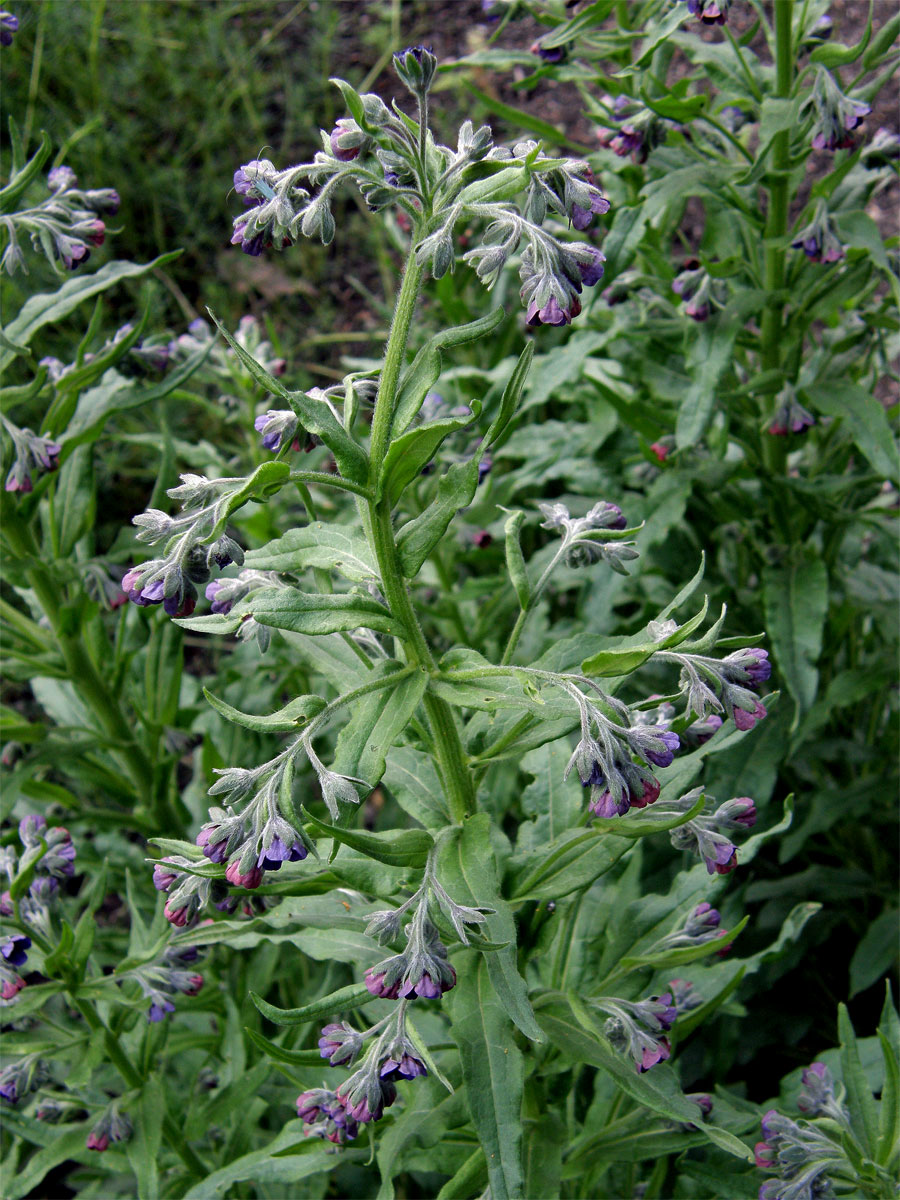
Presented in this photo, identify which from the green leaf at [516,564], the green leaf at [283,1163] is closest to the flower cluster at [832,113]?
the green leaf at [516,564]

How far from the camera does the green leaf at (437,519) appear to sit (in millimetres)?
1691

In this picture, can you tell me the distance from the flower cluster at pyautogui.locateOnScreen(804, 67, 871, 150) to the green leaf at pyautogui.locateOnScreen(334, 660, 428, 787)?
1.61 m

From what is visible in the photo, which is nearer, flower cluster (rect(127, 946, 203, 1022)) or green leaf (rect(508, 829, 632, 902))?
green leaf (rect(508, 829, 632, 902))

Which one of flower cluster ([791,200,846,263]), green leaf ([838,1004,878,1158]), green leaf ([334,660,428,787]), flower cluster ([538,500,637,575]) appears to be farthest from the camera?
flower cluster ([791,200,846,263])

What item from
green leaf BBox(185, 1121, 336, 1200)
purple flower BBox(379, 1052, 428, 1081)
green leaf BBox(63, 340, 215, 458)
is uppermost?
green leaf BBox(63, 340, 215, 458)

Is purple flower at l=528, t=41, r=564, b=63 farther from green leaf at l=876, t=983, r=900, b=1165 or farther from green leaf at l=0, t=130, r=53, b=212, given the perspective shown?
green leaf at l=876, t=983, r=900, b=1165

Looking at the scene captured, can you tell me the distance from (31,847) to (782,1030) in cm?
236

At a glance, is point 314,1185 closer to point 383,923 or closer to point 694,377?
point 383,923

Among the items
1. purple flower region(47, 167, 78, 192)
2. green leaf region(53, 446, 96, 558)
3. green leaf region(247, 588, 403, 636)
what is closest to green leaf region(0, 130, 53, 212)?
purple flower region(47, 167, 78, 192)

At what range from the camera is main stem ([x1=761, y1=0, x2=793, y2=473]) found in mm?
2678

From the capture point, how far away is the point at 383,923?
5.67 feet

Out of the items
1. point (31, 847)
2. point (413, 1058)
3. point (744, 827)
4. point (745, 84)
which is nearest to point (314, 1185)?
point (31, 847)

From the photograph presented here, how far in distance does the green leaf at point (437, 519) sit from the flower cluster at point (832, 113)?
1.38m

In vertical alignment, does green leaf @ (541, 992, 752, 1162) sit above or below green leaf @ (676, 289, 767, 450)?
below
